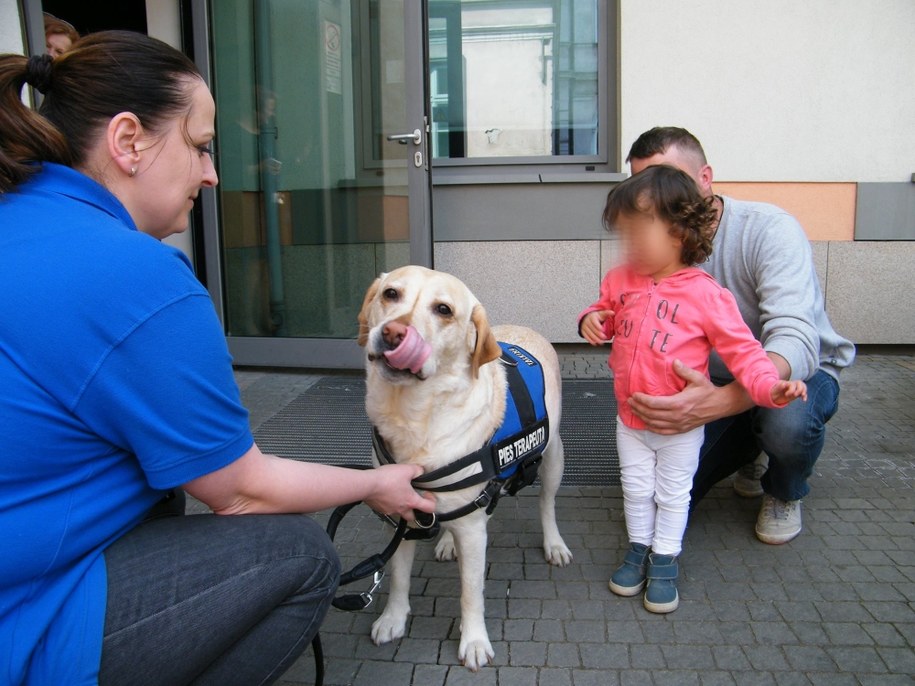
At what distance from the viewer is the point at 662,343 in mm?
2547

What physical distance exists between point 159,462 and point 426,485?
970 mm

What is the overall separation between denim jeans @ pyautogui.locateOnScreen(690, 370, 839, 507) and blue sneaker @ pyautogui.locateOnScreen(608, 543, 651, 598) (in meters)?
0.47

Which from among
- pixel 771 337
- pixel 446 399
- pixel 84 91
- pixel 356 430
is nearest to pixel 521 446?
pixel 446 399

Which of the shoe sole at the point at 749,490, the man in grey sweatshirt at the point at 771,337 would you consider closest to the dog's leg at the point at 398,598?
the man in grey sweatshirt at the point at 771,337

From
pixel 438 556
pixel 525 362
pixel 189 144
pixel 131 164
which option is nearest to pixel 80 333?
pixel 131 164

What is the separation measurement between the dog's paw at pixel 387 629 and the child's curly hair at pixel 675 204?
165cm

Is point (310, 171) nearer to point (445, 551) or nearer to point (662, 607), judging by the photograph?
point (445, 551)

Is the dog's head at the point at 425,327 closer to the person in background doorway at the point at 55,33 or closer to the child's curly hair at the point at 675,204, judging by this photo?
the child's curly hair at the point at 675,204

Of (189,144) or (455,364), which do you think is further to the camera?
(455,364)

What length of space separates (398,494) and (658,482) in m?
1.09

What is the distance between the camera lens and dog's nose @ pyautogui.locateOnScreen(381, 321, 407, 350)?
2051mm

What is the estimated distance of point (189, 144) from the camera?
176 centimetres

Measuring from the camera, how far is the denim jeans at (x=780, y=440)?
9.54 ft

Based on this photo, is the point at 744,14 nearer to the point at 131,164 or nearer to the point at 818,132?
the point at 818,132
